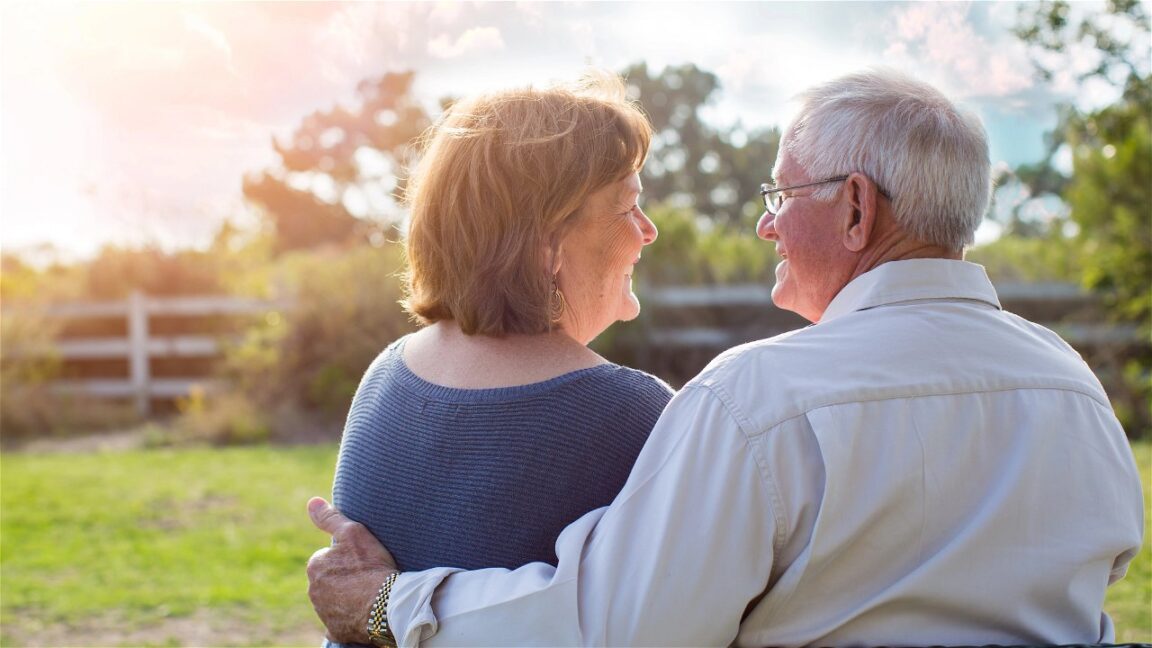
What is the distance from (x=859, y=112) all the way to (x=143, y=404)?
9.68 meters

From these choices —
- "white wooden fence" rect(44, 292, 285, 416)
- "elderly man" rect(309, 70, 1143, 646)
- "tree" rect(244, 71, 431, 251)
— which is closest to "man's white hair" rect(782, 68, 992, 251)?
"elderly man" rect(309, 70, 1143, 646)

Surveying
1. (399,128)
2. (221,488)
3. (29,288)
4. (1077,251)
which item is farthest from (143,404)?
(1077,251)

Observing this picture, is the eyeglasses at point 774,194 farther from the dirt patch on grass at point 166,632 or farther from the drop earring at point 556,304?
the dirt patch on grass at point 166,632

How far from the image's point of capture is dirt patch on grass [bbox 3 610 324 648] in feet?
11.4

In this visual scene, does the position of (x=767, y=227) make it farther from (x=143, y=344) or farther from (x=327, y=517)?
(x=143, y=344)

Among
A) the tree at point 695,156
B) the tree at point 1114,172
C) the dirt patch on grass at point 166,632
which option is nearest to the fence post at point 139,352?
the tree at point 695,156

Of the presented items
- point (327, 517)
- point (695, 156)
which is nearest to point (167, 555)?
point (327, 517)

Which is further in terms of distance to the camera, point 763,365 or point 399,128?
point 399,128

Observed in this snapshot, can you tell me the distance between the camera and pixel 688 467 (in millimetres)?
1195

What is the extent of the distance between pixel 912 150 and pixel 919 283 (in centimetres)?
18

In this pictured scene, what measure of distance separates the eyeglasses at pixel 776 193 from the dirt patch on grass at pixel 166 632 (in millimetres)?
2569

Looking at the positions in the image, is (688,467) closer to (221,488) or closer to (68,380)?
(221,488)

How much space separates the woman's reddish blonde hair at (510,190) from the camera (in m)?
1.46

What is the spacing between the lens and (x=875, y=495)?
1.19m
